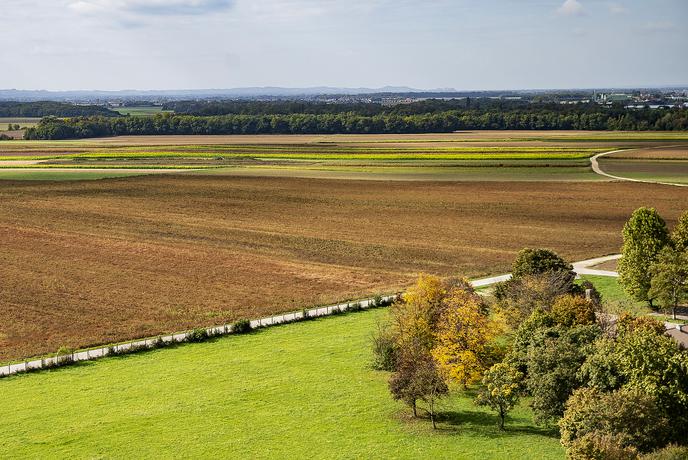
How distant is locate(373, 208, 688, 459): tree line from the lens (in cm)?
2741

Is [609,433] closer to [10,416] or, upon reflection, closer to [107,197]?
[10,416]

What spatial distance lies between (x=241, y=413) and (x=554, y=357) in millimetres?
13772

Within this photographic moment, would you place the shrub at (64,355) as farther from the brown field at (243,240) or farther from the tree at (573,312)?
the tree at (573,312)

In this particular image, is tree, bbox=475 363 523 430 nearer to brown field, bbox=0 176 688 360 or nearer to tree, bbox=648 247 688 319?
tree, bbox=648 247 688 319

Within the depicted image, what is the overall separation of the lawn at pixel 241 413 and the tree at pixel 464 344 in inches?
55.4

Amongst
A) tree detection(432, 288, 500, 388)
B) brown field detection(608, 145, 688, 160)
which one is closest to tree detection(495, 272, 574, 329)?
tree detection(432, 288, 500, 388)

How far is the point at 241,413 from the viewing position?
34.4 m

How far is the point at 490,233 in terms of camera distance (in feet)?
246

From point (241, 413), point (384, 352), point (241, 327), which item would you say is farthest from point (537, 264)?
point (241, 413)

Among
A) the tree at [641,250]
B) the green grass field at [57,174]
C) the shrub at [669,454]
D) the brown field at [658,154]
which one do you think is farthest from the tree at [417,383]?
the brown field at [658,154]

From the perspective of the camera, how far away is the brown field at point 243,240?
51562 mm

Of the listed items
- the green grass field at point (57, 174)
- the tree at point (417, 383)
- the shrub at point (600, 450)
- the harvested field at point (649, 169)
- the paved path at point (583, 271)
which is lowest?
the paved path at point (583, 271)

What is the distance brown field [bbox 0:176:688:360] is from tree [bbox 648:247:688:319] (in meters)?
15.9

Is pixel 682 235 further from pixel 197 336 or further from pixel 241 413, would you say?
pixel 241 413
